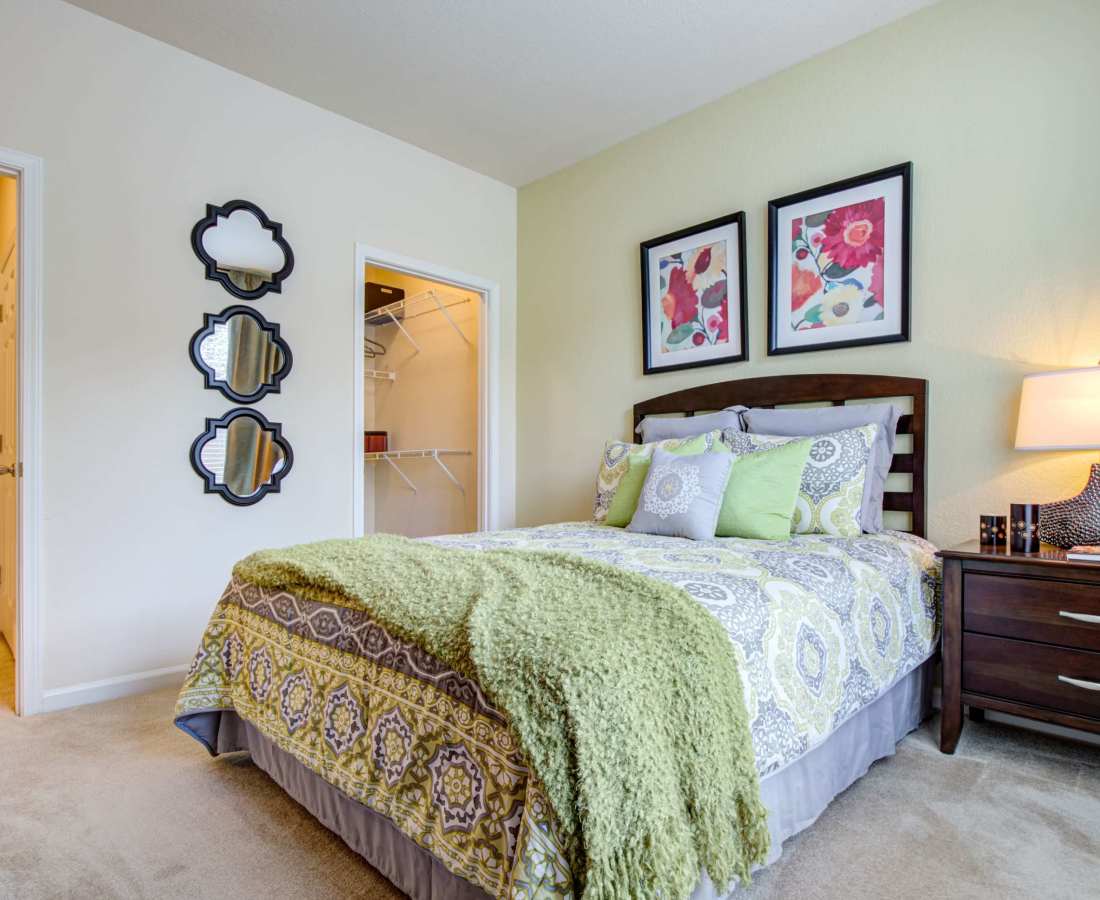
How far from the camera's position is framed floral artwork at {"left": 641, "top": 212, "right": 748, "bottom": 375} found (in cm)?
303

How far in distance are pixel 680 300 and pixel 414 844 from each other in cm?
264

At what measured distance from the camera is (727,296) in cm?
306

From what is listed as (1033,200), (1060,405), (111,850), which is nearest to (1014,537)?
(1060,405)

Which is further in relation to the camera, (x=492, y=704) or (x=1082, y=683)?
(x=1082, y=683)

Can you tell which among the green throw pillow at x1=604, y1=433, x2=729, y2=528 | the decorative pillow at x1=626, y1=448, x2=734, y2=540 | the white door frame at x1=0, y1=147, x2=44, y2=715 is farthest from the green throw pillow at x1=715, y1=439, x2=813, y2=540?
the white door frame at x1=0, y1=147, x2=44, y2=715

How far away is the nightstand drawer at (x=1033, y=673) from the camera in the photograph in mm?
1736

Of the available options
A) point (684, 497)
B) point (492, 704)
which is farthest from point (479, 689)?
point (684, 497)

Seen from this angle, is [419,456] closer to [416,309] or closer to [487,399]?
[487,399]

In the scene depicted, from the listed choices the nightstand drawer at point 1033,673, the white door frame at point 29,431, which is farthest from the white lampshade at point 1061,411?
the white door frame at point 29,431

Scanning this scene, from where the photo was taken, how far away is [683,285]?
3.22m

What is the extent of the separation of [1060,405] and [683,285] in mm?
1704

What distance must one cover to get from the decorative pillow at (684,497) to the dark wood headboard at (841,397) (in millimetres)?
644

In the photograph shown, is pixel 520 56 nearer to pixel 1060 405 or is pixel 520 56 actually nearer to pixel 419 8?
pixel 419 8

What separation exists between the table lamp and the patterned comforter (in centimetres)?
38
